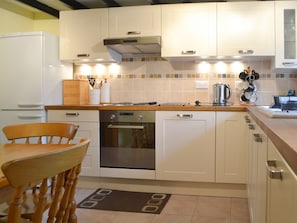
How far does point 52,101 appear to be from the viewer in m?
3.64

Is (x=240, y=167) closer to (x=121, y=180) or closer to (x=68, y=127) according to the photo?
(x=121, y=180)

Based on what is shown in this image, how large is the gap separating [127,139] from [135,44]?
984 millimetres

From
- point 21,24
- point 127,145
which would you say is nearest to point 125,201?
point 127,145

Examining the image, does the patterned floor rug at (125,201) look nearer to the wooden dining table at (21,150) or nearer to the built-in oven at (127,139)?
the built-in oven at (127,139)

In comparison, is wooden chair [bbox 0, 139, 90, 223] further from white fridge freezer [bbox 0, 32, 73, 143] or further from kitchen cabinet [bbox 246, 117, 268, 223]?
white fridge freezer [bbox 0, 32, 73, 143]

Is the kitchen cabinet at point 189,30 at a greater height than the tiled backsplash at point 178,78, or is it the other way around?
the kitchen cabinet at point 189,30

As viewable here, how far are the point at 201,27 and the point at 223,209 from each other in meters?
1.81

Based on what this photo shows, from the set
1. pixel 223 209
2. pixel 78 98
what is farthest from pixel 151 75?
pixel 223 209

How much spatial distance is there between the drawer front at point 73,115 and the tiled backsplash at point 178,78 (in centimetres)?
63

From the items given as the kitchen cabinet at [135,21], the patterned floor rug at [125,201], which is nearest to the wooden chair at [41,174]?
the patterned floor rug at [125,201]

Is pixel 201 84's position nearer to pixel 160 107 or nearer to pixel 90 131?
pixel 160 107

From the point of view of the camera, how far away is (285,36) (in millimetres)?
3283

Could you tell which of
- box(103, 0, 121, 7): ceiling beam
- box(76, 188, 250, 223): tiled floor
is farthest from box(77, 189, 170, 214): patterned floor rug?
box(103, 0, 121, 7): ceiling beam

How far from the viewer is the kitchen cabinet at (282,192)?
0.77 m
